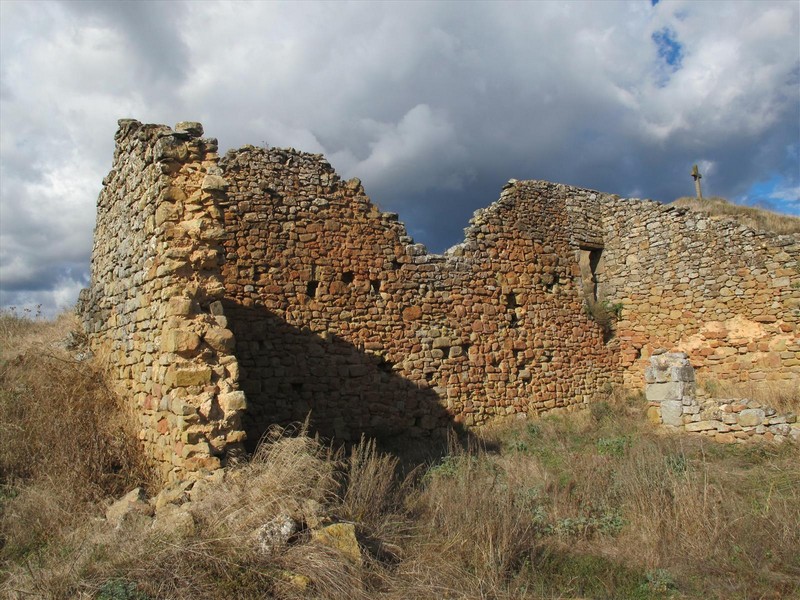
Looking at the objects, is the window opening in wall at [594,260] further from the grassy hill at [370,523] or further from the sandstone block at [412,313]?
the grassy hill at [370,523]

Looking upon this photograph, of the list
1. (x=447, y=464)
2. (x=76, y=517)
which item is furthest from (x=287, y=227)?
(x=76, y=517)

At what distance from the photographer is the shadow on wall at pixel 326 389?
9156mm

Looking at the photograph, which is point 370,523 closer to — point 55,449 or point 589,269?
point 55,449

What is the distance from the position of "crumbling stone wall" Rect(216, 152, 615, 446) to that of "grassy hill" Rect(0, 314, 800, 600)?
7.68 feet

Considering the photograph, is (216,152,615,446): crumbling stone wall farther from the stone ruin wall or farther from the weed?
the weed

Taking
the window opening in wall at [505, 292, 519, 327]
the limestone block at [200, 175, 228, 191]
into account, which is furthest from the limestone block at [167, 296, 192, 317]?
the window opening in wall at [505, 292, 519, 327]

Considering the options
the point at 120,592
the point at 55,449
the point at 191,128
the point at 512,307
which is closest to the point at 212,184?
the point at 191,128

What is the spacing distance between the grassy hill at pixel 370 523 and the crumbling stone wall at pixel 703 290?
14.0 feet

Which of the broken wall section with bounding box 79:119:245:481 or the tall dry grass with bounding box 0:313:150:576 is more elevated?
the broken wall section with bounding box 79:119:245:481

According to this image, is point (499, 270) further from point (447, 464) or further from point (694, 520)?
point (694, 520)

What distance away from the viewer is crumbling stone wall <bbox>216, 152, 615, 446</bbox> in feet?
30.9

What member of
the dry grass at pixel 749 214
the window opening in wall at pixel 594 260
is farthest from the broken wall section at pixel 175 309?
the dry grass at pixel 749 214

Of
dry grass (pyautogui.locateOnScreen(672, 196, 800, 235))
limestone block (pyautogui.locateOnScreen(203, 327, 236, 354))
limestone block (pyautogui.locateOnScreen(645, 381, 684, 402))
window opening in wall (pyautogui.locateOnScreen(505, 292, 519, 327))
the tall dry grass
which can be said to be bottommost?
the tall dry grass

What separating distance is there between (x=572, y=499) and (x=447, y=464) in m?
1.81
